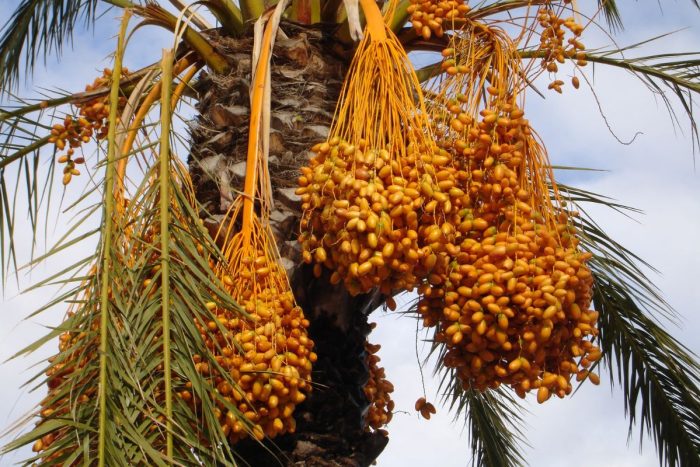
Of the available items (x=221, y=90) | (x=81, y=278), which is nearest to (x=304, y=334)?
(x=81, y=278)

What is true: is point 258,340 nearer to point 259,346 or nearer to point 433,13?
point 259,346

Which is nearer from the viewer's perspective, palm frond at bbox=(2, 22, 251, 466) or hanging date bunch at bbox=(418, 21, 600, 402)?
palm frond at bbox=(2, 22, 251, 466)

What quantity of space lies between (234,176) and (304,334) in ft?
2.43

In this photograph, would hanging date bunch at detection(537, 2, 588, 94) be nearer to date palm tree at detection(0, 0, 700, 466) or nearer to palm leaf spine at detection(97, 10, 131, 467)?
date palm tree at detection(0, 0, 700, 466)

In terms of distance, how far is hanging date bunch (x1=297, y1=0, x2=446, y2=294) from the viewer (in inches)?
110

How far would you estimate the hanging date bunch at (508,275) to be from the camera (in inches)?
111

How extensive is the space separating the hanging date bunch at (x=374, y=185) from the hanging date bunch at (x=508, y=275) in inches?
4.9

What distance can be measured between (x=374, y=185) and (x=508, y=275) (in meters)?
0.43

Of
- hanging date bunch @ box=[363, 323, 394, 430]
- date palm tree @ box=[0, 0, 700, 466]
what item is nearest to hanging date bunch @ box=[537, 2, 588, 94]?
date palm tree @ box=[0, 0, 700, 466]

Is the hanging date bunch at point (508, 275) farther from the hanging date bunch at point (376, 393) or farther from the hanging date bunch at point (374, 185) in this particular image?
the hanging date bunch at point (376, 393)

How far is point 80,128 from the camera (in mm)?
3627

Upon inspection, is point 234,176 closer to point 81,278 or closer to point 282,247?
point 282,247

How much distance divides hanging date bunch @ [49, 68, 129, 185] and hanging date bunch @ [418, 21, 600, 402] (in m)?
1.23

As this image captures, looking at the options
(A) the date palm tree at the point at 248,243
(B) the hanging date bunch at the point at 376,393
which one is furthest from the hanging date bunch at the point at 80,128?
(B) the hanging date bunch at the point at 376,393
